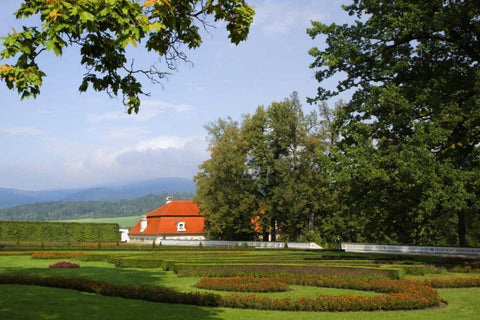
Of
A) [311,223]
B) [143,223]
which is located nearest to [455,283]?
[311,223]

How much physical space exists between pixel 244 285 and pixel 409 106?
42.2 feet

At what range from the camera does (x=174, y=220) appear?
76.9 metres

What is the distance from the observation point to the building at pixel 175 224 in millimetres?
75312

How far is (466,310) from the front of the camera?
1289cm

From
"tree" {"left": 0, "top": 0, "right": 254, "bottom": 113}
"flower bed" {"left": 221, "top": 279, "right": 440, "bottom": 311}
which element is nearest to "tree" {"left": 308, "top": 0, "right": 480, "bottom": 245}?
"flower bed" {"left": 221, "top": 279, "right": 440, "bottom": 311}

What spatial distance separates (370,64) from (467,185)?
8.64 metres

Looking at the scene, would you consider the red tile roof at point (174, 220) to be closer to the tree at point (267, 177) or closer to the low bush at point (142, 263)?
the tree at point (267, 177)

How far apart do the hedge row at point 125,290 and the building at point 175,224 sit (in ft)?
190

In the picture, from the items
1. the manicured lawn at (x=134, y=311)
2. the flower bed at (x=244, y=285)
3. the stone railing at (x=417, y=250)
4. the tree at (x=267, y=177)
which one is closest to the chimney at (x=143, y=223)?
the tree at (x=267, y=177)

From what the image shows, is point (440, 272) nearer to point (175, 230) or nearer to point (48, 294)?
point (48, 294)

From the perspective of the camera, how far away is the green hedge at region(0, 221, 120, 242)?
209ft

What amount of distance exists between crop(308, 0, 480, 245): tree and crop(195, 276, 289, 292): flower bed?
8029 millimetres

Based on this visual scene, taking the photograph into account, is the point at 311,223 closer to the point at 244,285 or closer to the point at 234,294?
the point at 244,285

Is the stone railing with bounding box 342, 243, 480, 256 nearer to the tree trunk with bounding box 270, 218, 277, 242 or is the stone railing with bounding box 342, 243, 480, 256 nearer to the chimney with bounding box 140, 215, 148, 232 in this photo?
the tree trunk with bounding box 270, 218, 277, 242
